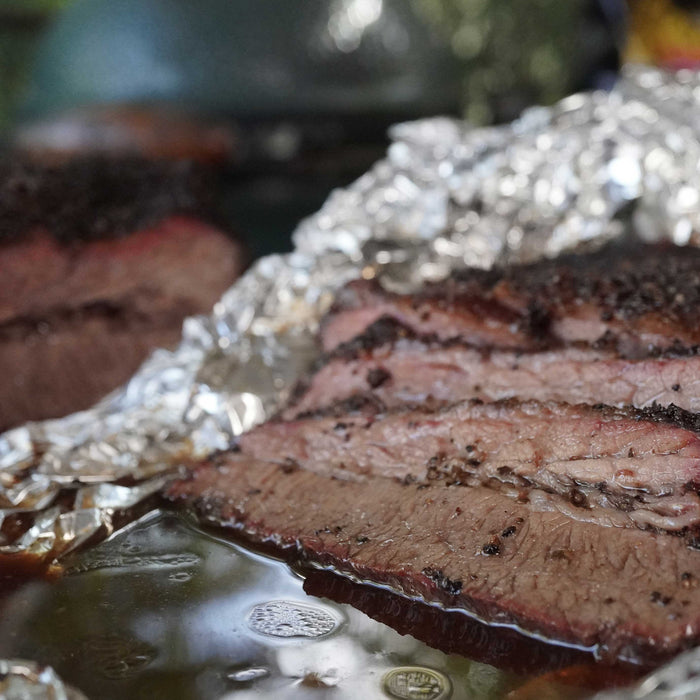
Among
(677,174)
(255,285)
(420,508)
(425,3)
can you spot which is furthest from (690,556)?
(425,3)

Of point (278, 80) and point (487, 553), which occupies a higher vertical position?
point (278, 80)

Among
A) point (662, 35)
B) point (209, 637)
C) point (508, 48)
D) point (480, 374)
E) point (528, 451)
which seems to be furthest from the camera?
point (662, 35)

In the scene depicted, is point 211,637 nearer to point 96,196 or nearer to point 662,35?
point 96,196

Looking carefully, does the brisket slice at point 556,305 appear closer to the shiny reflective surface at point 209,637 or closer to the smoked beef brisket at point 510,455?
the smoked beef brisket at point 510,455

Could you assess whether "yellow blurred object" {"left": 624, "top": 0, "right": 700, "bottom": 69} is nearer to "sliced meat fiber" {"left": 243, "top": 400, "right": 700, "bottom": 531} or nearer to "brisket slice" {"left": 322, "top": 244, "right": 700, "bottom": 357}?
"brisket slice" {"left": 322, "top": 244, "right": 700, "bottom": 357}

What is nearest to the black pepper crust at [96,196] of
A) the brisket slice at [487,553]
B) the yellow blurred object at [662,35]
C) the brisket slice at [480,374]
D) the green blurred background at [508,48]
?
the brisket slice at [480,374]

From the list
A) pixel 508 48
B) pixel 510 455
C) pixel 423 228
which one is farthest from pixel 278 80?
A: pixel 510 455

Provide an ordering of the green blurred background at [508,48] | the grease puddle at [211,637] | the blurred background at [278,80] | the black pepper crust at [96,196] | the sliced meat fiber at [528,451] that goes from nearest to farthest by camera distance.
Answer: the grease puddle at [211,637]
the sliced meat fiber at [528,451]
the black pepper crust at [96,196]
the blurred background at [278,80]
the green blurred background at [508,48]
